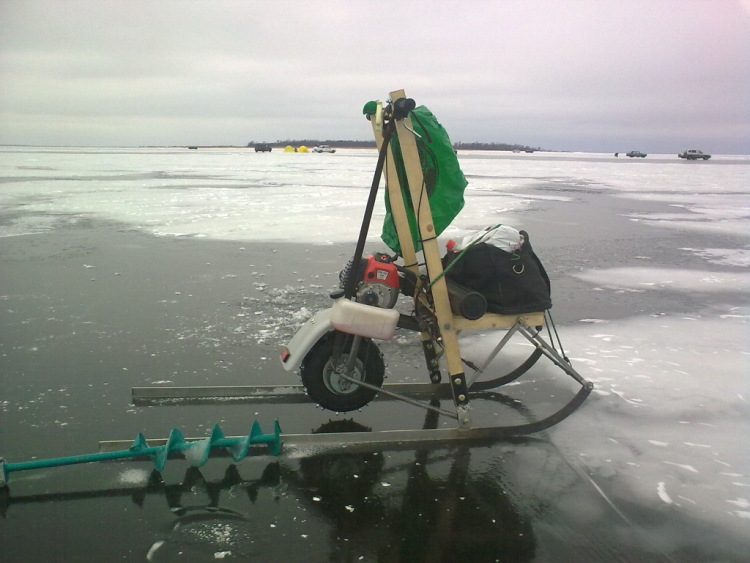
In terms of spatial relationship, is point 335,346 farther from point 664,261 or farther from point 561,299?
point 664,261

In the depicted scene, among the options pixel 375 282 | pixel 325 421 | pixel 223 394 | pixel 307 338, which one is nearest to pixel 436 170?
pixel 375 282

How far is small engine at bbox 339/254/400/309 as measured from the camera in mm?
3582

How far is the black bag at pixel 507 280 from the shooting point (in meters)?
3.52

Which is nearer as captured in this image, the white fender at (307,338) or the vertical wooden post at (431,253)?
the vertical wooden post at (431,253)

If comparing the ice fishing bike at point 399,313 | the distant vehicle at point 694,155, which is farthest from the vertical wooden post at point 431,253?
the distant vehicle at point 694,155

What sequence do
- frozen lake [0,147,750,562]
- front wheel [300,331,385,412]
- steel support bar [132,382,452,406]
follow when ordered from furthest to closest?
steel support bar [132,382,452,406]
front wheel [300,331,385,412]
frozen lake [0,147,750,562]

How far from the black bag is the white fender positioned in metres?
0.88

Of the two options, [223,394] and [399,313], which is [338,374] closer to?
[399,313]

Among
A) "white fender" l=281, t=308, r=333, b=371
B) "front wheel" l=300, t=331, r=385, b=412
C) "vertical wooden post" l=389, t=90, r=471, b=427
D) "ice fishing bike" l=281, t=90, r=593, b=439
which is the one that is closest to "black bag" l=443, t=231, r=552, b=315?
"ice fishing bike" l=281, t=90, r=593, b=439

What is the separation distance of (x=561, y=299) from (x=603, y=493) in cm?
402

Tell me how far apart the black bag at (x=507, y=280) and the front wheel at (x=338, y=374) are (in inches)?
29.5

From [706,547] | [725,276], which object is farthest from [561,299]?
[706,547]

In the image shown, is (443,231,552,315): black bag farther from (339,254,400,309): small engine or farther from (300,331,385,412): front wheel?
(300,331,385,412): front wheel

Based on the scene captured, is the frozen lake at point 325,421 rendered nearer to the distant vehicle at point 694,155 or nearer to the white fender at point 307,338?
the white fender at point 307,338
